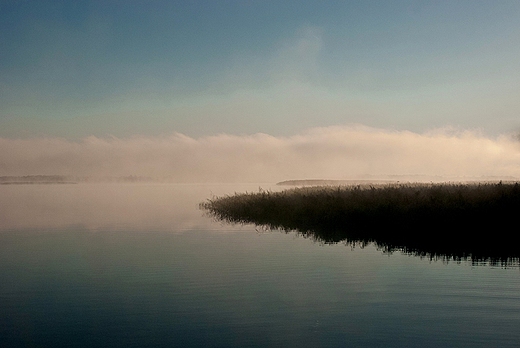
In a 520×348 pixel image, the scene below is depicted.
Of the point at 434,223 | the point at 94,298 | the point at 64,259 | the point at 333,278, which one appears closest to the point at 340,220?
the point at 434,223

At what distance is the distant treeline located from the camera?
18.9 m

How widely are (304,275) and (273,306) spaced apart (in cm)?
353

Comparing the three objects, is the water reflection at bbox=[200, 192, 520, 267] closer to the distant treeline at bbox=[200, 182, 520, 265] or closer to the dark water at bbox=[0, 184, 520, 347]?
the distant treeline at bbox=[200, 182, 520, 265]

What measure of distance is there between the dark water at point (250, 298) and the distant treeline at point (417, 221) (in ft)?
7.07

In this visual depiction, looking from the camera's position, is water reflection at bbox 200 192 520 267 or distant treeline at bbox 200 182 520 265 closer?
water reflection at bbox 200 192 520 267

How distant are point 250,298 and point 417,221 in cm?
1317

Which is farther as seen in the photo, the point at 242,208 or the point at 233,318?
the point at 242,208

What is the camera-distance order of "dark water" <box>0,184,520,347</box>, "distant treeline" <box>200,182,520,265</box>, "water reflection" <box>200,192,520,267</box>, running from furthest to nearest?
1. "distant treeline" <box>200,182,520,265</box>
2. "water reflection" <box>200,192,520,267</box>
3. "dark water" <box>0,184,520,347</box>

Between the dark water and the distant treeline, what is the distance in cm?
215

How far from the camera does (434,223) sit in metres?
22.3

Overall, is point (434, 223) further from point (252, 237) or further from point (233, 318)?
point (233, 318)

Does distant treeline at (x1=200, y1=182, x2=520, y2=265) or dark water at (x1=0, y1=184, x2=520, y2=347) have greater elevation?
distant treeline at (x1=200, y1=182, x2=520, y2=265)

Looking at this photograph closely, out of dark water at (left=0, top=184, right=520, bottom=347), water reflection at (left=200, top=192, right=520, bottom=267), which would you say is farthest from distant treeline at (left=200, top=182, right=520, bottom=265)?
dark water at (left=0, top=184, right=520, bottom=347)

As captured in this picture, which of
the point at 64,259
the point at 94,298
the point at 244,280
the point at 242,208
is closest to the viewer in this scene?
the point at 94,298
